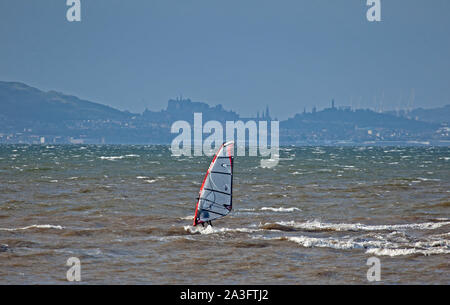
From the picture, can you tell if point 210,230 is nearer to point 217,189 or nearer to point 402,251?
point 217,189

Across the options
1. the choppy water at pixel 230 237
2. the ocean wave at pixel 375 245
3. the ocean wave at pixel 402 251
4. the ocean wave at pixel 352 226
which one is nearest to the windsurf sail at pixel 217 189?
the choppy water at pixel 230 237

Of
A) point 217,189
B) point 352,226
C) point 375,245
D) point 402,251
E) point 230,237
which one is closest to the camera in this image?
point 402,251

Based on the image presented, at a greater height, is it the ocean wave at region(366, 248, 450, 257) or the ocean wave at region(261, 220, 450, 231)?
the ocean wave at region(366, 248, 450, 257)

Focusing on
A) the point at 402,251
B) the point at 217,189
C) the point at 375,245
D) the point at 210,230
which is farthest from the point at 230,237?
the point at 402,251

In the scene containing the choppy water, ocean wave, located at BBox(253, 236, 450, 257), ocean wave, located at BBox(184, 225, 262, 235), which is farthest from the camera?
ocean wave, located at BBox(184, 225, 262, 235)

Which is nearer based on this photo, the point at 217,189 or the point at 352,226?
the point at 217,189

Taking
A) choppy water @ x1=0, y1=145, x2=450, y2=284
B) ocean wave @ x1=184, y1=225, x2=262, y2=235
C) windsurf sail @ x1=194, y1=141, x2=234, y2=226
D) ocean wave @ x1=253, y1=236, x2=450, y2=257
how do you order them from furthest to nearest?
ocean wave @ x1=184, y1=225, x2=262, y2=235, windsurf sail @ x1=194, y1=141, x2=234, y2=226, ocean wave @ x1=253, y1=236, x2=450, y2=257, choppy water @ x1=0, y1=145, x2=450, y2=284

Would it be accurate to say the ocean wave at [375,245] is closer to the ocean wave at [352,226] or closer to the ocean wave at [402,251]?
the ocean wave at [402,251]

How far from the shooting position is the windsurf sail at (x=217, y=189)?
21.1 meters

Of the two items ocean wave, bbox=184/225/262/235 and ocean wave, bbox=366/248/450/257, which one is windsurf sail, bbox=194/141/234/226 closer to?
ocean wave, bbox=184/225/262/235

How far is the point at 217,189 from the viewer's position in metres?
21.7

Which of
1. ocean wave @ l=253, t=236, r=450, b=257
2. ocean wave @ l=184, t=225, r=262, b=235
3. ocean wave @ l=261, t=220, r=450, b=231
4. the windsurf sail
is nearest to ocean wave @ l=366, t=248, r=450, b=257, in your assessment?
ocean wave @ l=253, t=236, r=450, b=257

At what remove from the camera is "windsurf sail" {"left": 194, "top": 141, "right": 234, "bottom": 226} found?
21.1 meters
